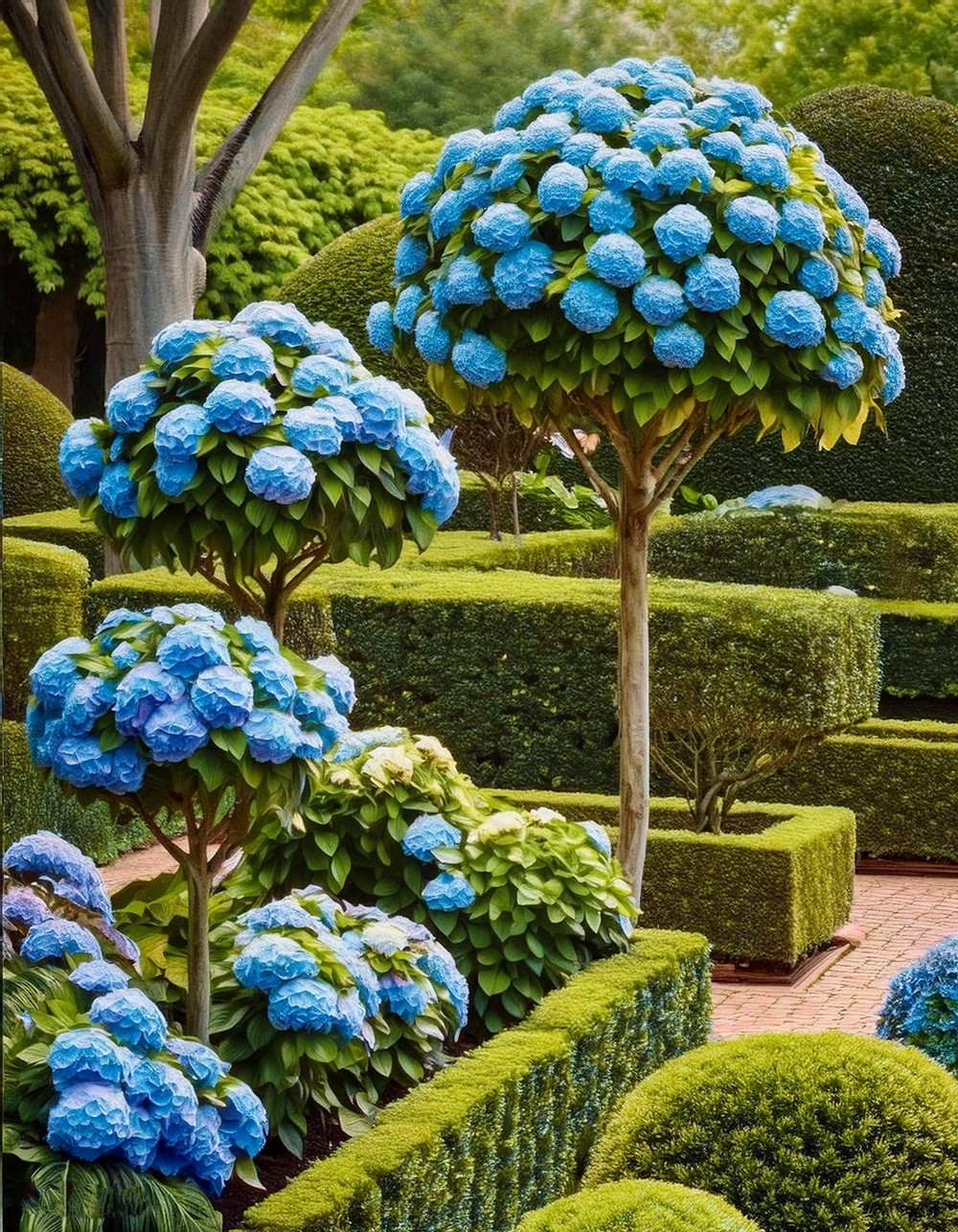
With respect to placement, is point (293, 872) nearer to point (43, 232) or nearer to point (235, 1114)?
point (235, 1114)

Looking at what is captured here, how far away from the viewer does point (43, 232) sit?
25484 mm

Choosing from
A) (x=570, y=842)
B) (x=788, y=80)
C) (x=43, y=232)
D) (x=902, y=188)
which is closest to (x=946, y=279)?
(x=902, y=188)

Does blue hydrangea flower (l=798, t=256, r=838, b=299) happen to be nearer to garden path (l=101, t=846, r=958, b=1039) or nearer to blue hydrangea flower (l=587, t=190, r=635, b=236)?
blue hydrangea flower (l=587, t=190, r=635, b=236)

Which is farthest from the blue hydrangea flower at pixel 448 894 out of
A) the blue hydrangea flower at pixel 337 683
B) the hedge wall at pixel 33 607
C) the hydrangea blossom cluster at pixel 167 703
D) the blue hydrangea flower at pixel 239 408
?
the hedge wall at pixel 33 607

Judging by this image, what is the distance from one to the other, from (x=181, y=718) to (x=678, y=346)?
2128 millimetres

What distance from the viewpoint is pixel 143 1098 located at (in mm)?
3037

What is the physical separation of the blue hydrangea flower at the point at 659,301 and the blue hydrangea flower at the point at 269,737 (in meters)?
1.96

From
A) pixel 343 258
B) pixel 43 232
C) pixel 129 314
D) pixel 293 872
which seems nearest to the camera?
pixel 293 872

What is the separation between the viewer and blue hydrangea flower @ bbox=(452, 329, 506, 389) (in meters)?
5.05

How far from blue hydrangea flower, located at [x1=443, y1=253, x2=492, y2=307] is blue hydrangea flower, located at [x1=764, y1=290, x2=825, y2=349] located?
82cm

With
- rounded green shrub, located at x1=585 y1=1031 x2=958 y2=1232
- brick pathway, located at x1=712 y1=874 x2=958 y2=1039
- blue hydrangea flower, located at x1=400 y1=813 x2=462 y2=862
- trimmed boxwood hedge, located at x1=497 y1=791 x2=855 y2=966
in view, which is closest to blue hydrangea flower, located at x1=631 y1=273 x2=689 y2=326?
blue hydrangea flower, located at x1=400 y1=813 x2=462 y2=862

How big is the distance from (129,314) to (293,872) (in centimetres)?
851

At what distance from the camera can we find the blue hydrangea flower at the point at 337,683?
3973mm

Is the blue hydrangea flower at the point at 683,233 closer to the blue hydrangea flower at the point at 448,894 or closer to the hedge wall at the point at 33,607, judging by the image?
the blue hydrangea flower at the point at 448,894
